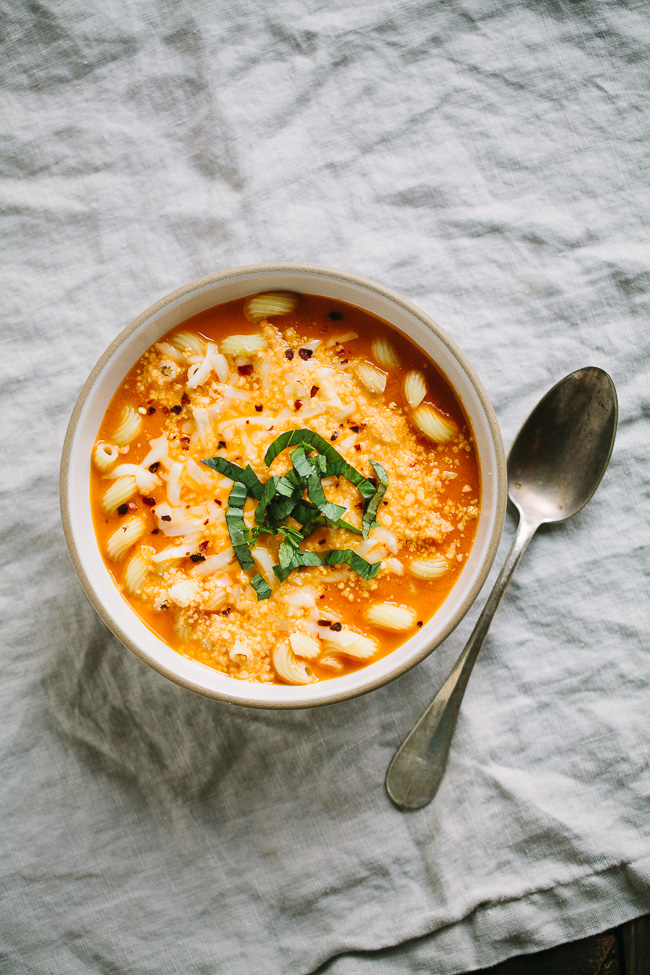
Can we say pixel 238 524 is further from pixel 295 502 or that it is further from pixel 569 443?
pixel 569 443

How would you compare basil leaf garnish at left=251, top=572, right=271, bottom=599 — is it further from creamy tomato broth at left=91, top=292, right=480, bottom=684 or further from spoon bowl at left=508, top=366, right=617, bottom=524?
spoon bowl at left=508, top=366, right=617, bottom=524

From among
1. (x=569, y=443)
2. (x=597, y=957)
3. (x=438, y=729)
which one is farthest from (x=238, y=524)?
(x=597, y=957)

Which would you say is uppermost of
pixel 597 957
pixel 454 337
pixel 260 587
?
pixel 454 337

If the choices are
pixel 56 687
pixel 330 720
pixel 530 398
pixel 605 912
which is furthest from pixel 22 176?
pixel 605 912

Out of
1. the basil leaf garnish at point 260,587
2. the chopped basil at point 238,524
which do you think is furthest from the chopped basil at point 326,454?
the basil leaf garnish at point 260,587

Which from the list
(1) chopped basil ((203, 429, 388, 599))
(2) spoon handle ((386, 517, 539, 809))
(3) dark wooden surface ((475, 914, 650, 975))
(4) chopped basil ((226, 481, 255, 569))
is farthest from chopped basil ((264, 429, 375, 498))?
(3) dark wooden surface ((475, 914, 650, 975))

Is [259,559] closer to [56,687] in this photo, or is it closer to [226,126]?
[56,687]
